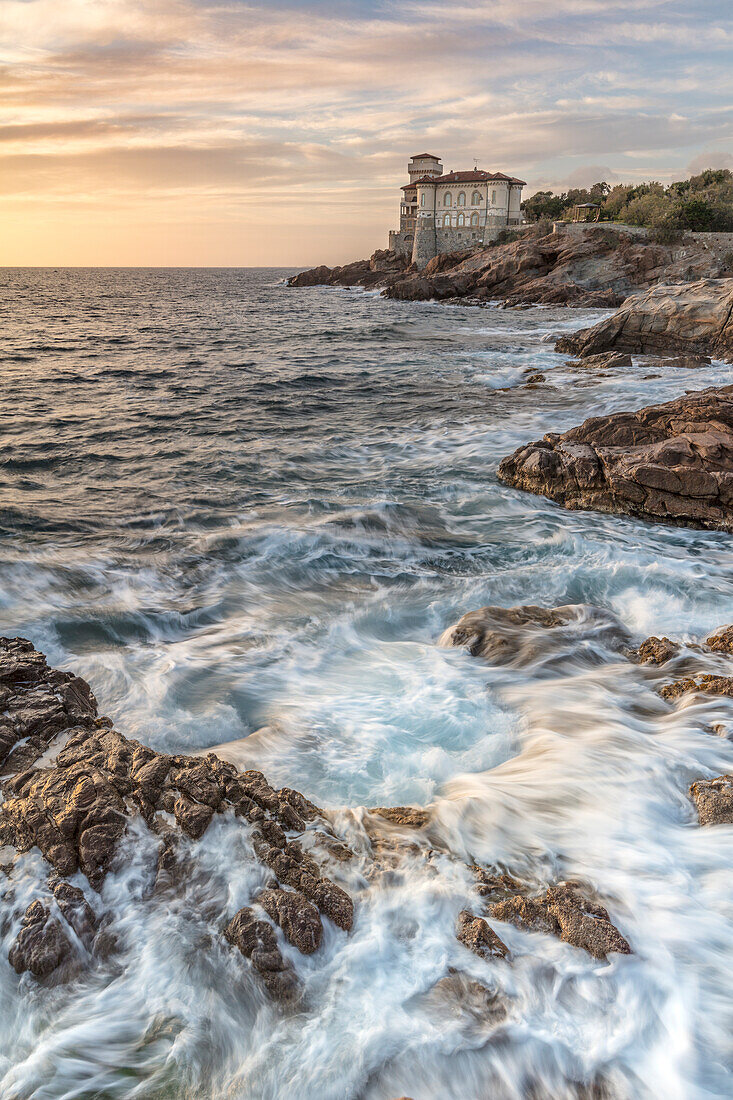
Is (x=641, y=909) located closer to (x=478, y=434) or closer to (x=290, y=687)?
(x=290, y=687)

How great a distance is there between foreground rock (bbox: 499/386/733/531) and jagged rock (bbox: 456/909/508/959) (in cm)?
796

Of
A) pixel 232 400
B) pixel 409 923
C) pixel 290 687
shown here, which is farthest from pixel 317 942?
pixel 232 400

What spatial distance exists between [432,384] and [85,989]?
66.7 ft

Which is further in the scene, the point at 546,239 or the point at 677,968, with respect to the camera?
the point at 546,239

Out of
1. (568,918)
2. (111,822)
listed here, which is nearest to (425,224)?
(111,822)

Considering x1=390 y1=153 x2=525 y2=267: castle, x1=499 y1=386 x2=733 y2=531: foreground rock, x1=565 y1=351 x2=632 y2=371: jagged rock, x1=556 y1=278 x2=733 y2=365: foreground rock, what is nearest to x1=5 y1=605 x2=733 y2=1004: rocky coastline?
x1=499 y1=386 x2=733 y2=531: foreground rock

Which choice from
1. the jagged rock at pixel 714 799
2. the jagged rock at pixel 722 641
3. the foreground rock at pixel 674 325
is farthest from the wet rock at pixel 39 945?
the foreground rock at pixel 674 325

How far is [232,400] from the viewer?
20.0 m

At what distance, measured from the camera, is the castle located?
237 feet

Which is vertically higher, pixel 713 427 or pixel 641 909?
pixel 713 427

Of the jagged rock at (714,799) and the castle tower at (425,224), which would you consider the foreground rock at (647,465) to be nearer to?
the jagged rock at (714,799)

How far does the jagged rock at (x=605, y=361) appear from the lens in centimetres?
2106

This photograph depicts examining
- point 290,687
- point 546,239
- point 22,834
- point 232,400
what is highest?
point 546,239

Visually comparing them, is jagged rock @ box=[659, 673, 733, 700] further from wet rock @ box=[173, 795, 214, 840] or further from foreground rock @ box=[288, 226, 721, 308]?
foreground rock @ box=[288, 226, 721, 308]
